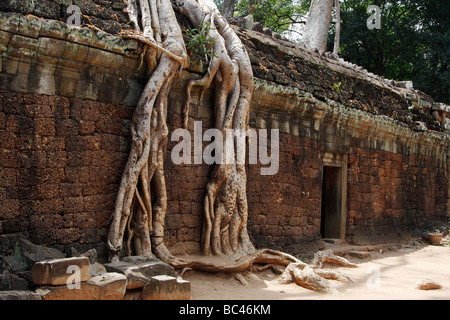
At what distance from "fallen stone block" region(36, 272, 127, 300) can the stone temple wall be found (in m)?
0.91

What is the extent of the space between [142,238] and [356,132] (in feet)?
17.3

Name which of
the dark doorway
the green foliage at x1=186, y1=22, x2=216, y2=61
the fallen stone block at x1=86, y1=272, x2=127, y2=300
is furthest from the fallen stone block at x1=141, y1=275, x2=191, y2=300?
the dark doorway

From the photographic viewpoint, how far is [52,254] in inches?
175

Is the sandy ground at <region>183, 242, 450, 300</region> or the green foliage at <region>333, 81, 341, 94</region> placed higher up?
the green foliage at <region>333, 81, 341, 94</region>

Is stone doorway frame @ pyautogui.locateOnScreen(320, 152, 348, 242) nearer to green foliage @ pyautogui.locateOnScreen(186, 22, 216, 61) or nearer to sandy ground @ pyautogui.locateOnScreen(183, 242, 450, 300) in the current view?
sandy ground @ pyautogui.locateOnScreen(183, 242, 450, 300)

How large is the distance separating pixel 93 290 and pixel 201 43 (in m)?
3.26

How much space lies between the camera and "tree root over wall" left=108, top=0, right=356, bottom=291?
521 centimetres

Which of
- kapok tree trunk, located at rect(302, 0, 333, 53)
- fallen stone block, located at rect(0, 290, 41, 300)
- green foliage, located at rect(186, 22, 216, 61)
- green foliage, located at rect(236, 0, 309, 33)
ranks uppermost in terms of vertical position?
green foliage, located at rect(236, 0, 309, 33)

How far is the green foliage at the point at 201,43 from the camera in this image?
5.93 meters

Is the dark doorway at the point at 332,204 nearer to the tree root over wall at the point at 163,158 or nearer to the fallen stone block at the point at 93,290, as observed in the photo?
the tree root over wall at the point at 163,158

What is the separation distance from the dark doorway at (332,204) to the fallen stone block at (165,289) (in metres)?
4.96

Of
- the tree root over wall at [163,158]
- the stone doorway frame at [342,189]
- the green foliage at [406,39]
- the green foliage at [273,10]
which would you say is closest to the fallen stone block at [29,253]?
the tree root over wall at [163,158]

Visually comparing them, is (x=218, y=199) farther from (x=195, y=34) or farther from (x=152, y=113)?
(x=195, y=34)
